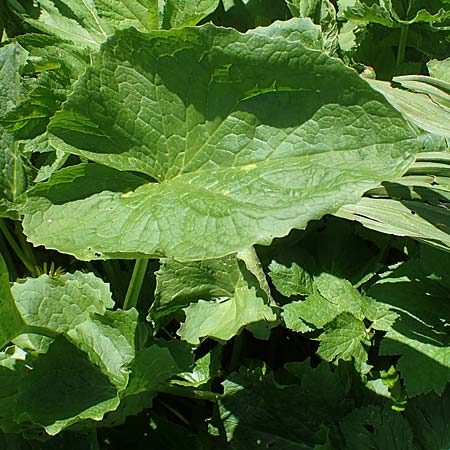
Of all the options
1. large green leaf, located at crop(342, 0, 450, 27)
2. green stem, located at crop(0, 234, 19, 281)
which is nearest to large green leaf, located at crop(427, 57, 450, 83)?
large green leaf, located at crop(342, 0, 450, 27)

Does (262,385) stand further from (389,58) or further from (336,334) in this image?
(389,58)

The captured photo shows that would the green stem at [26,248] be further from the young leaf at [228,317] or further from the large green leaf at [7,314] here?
the large green leaf at [7,314]

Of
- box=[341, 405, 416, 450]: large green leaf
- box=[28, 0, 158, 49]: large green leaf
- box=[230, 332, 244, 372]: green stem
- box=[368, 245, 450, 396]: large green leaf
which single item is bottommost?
box=[230, 332, 244, 372]: green stem

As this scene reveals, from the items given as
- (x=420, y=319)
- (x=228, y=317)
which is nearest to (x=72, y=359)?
(x=228, y=317)

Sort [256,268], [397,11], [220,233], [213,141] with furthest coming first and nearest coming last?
[397,11], [256,268], [213,141], [220,233]

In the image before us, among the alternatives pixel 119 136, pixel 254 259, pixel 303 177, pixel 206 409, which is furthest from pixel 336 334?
pixel 119 136

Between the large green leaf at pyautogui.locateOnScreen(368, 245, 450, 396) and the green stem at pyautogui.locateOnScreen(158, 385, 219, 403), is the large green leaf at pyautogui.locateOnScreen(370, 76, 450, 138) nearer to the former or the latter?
the large green leaf at pyautogui.locateOnScreen(368, 245, 450, 396)

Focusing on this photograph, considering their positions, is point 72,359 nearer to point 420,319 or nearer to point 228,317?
point 228,317
